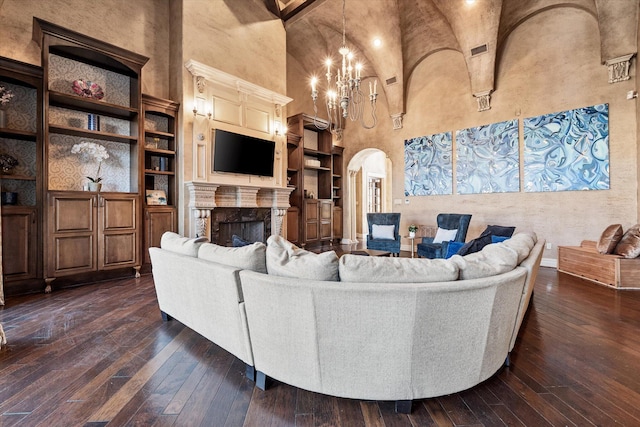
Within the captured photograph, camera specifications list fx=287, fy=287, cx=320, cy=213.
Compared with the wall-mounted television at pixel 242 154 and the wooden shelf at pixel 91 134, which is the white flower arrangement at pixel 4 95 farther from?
the wall-mounted television at pixel 242 154

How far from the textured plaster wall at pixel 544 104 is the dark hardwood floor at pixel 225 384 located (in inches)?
112

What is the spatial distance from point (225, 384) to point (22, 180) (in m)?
4.09

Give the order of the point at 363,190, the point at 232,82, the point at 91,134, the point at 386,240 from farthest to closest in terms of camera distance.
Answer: the point at 363,190, the point at 386,240, the point at 232,82, the point at 91,134

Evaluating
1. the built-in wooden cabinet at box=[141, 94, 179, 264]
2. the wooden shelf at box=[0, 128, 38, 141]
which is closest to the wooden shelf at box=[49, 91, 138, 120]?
the built-in wooden cabinet at box=[141, 94, 179, 264]

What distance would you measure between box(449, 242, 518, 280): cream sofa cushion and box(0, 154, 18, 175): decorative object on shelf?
16.2ft

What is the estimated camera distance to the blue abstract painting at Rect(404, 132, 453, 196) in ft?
20.8

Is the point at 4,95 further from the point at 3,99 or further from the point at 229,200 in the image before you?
the point at 229,200

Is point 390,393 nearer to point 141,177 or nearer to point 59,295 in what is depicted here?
point 59,295

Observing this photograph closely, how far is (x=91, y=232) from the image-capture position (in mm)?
3934

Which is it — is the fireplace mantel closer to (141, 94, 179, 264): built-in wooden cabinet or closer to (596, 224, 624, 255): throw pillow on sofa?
(141, 94, 179, 264): built-in wooden cabinet

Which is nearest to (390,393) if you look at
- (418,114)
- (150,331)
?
(150,331)

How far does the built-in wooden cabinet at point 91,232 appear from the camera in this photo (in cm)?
367

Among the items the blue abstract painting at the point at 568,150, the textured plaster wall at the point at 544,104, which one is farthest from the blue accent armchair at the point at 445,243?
the blue abstract painting at the point at 568,150

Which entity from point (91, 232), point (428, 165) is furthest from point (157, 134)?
point (428, 165)
